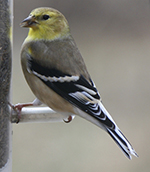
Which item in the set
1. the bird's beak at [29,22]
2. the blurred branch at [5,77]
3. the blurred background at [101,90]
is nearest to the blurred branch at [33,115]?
the blurred branch at [5,77]

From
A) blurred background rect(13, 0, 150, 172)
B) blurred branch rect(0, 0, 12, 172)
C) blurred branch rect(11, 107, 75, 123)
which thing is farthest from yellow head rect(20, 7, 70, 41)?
blurred background rect(13, 0, 150, 172)

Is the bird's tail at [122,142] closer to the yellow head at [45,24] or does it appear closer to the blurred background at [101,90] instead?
the yellow head at [45,24]

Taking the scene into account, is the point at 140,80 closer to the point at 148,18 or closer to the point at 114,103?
the point at 114,103

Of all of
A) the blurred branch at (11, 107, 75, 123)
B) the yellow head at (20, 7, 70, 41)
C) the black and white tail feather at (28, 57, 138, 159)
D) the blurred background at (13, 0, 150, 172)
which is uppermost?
the yellow head at (20, 7, 70, 41)

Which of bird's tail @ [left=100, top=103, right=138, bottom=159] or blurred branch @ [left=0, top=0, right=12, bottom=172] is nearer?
bird's tail @ [left=100, top=103, right=138, bottom=159]

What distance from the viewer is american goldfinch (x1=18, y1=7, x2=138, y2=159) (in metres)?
1.92

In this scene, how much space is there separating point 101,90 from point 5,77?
3170 mm

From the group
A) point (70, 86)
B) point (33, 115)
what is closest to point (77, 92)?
point (70, 86)

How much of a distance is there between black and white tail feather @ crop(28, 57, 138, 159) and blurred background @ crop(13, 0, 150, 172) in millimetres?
2308

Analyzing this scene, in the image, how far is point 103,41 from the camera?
5.39 m

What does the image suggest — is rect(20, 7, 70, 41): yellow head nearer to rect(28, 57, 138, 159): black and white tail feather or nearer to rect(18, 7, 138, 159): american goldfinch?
rect(18, 7, 138, 159): american goldfinch

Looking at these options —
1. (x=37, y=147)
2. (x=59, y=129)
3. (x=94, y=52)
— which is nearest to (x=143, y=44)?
(x=94, y=52)

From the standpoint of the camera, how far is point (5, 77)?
199 centimetres

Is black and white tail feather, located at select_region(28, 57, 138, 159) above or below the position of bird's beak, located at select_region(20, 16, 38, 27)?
below
